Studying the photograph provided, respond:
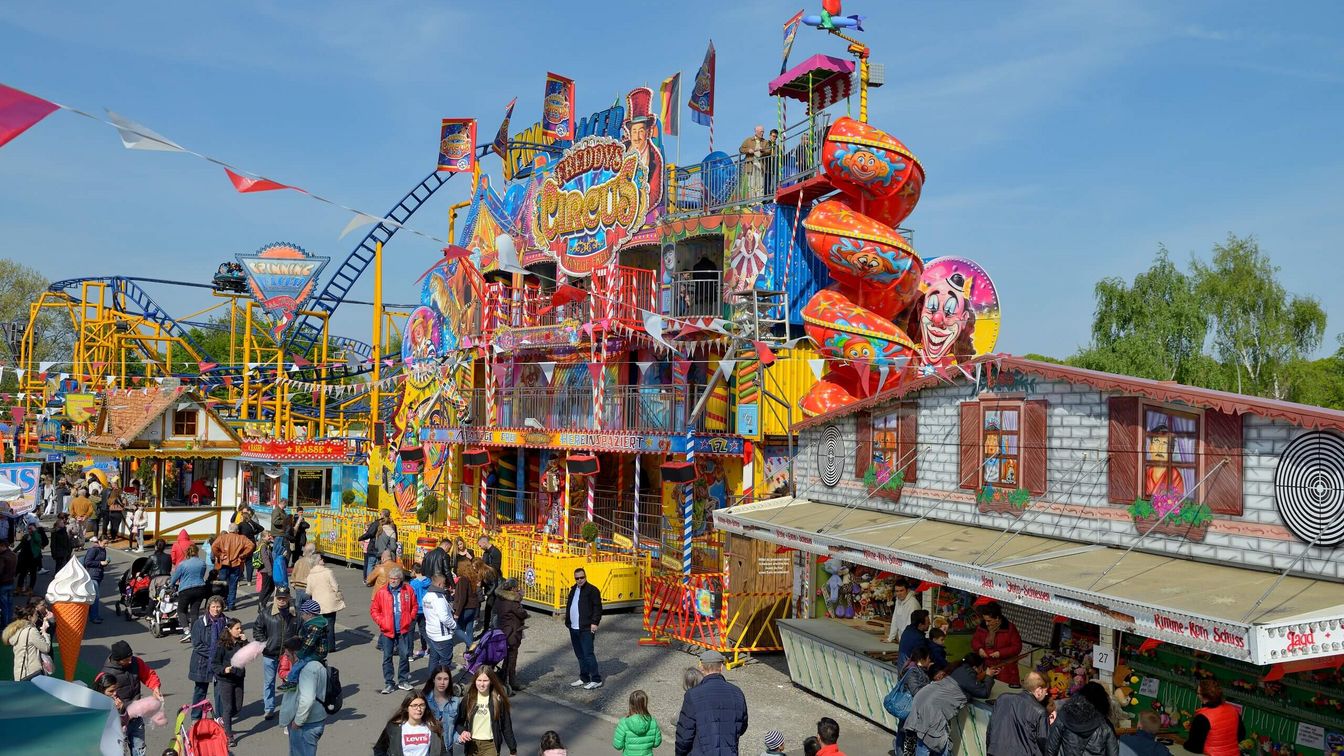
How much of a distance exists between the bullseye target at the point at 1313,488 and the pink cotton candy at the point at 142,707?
30.9 ft

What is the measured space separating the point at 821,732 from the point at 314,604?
19.9ft

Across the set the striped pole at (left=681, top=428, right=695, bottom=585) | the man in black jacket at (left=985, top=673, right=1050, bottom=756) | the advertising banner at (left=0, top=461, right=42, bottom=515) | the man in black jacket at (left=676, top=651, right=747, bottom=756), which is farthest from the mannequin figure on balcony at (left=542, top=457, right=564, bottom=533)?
the man in black jacket at (left=985, top=673, right=1050, bottom=756)

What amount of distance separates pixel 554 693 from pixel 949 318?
9.62 m

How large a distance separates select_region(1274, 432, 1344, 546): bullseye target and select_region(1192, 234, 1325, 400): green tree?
3048cm

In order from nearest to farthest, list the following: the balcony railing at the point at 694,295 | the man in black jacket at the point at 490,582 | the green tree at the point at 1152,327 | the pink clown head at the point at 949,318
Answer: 1. the man in black jacket at the point at 490,582
2. the pink clown head at the point at 949,318
3. the balcony railing at the point at 694,295
4. the green tree at the point at 1152,327

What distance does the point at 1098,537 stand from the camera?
10680 millimetres

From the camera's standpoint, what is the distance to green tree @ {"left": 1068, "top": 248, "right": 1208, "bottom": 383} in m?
35.1

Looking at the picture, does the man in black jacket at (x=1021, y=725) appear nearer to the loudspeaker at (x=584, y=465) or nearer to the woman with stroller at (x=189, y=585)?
the woman with stroller at (x=189, y=585)

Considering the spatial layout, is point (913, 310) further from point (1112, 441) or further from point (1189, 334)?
point (1189, 334)

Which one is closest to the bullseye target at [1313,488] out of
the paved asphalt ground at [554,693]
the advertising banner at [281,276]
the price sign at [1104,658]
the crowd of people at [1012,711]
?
the crowd of people at [1012,711]

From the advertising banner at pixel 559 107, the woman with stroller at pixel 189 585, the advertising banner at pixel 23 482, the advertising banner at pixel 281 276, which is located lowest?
the woman with stroller at pixel 189 585

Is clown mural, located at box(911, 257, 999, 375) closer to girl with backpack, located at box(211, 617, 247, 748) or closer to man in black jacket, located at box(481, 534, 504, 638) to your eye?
man in black jacket, located at box(481, 534, 504, 638)

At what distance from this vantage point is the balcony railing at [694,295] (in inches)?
842

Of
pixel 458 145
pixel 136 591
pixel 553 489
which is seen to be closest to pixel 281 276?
pixel 458 145
